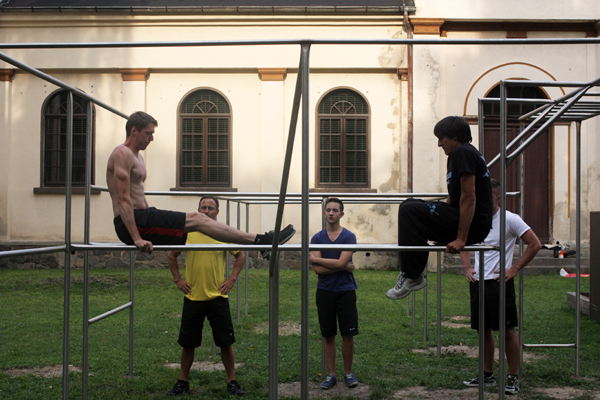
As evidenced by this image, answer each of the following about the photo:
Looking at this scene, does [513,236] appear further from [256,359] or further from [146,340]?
[146,340]

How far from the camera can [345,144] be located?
42.8 ft

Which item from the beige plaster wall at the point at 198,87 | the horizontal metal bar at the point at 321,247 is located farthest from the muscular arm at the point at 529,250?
Result: the beige plaster wall at the point at 198,87

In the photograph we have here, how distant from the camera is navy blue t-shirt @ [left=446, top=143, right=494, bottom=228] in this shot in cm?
320

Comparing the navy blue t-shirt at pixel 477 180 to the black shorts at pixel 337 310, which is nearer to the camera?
the navy blue t-shirt at pixel 477 180

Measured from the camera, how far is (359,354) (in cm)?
591

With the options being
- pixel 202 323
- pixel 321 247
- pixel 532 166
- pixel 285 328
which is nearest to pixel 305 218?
pixel 321 247

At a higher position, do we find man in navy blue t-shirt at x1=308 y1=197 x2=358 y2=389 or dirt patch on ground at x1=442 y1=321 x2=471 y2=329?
man in navy blue t-shirt at x1=308 y1=197 x2=358 y2=389

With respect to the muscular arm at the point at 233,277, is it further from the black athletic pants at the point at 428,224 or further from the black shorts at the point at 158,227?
the black athletic pants at the point at 428,224

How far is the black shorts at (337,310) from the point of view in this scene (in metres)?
4.85

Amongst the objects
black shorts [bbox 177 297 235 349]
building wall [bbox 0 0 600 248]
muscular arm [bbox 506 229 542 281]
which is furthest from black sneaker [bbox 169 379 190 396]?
building wall [bbox 0 0 600 248]

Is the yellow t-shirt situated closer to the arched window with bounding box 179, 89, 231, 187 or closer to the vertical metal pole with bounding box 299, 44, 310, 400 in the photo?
the vertical metal pole with bounding box 299, 44, 310, 400

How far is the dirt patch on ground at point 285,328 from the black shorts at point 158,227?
3.44m

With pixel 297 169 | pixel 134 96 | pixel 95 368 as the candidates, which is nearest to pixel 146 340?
pixel 95 368

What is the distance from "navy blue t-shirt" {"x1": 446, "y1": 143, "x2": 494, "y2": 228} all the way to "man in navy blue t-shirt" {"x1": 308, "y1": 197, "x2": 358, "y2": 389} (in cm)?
166
